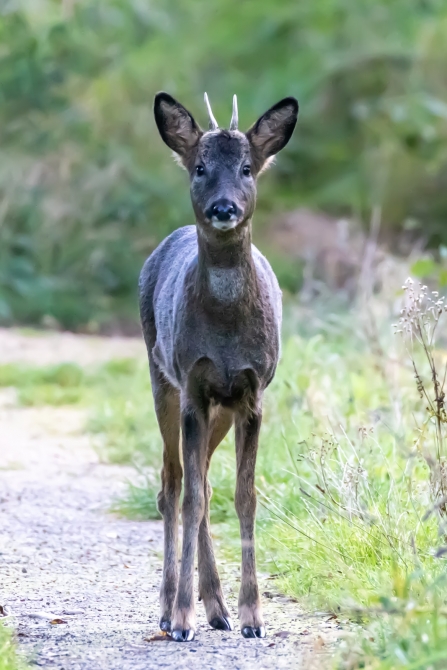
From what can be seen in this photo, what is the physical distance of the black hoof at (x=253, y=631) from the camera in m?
5.07

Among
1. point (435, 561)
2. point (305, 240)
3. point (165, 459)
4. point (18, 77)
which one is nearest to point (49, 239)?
point (18, 77)

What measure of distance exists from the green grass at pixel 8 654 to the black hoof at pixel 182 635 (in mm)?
692

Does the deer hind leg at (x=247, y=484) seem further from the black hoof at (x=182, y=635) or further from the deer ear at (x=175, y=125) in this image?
the deer ear at (x=175, y=125)

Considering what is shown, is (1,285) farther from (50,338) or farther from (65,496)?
(65,496)

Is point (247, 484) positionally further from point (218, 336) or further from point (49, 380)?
point (49, 380)

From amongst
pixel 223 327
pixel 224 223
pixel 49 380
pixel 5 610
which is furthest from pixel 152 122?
pixel 5 610

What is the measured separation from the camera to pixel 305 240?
1764cm

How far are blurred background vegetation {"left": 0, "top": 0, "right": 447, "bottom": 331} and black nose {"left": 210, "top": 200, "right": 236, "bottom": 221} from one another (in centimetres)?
1011

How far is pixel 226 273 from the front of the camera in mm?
5367

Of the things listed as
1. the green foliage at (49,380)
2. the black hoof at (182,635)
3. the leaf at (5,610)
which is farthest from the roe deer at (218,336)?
the green foliage at (49,380)

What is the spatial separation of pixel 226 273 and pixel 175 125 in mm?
709

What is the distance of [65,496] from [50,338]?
255 inches

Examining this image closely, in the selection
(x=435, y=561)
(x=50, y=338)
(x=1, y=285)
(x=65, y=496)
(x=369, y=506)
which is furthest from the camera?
(x=1, y=285)

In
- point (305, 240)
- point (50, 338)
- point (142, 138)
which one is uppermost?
point (142, 138)
